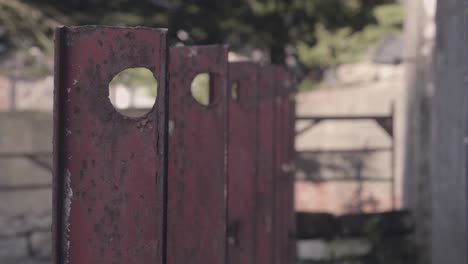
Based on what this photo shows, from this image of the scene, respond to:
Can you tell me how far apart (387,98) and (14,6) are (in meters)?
6.46

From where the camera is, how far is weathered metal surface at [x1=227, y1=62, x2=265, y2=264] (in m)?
2.75

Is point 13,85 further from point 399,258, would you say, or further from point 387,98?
point 399,258

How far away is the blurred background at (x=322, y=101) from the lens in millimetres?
5492

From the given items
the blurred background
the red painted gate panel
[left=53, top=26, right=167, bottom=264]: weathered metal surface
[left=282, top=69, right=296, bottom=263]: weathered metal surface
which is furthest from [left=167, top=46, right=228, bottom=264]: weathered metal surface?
[left=282, top=69, right=296, bottom=263]: weathered metal surface

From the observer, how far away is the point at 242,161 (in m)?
2.83

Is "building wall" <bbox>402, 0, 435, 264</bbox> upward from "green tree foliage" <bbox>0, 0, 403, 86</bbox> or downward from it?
downward

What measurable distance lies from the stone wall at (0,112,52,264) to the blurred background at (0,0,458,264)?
0.02m

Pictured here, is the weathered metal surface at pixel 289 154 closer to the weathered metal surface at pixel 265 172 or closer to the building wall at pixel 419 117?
the weathered metal surface at pixel 265 172

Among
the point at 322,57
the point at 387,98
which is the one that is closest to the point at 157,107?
the point at 387,98

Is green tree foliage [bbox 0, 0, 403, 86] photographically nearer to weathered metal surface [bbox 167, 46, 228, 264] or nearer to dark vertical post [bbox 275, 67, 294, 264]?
dark vertical post [bbox 275, 67, 294, 264]

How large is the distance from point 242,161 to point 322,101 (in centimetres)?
1023

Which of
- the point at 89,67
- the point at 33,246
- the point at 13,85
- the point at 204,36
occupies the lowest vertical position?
the point at 33,246

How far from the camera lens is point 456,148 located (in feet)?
12.5

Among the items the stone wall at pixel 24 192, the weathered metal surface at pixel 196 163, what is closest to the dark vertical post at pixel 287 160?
the weathered metal surface at pixel 196 163
